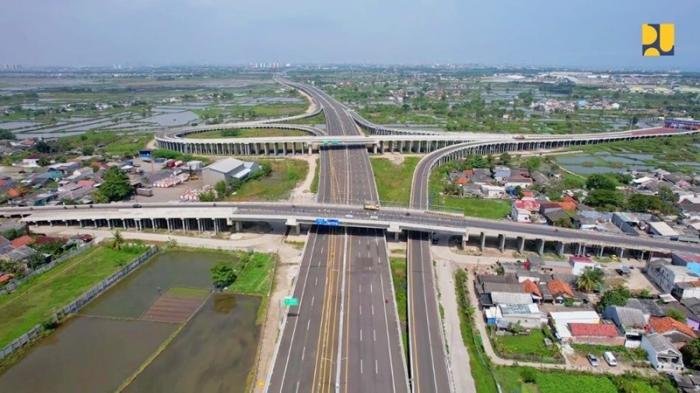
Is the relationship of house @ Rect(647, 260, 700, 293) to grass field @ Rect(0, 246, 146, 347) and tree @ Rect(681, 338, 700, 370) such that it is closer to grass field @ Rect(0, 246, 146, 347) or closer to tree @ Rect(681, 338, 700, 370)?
tree @ Rect(681, 338, 700, 370)

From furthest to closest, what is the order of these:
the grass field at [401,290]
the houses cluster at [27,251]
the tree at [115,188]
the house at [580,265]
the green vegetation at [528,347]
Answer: the tree at [115,188]
the house at [580,265]
the houses cluster at [27,251]
the grass field at [401,290]
the green vegetation at [528,347]

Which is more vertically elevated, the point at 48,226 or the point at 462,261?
the point at 48,226

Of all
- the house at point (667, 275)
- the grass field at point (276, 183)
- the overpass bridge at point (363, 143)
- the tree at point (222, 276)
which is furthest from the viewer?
the overpass bridge at point (363, 143)

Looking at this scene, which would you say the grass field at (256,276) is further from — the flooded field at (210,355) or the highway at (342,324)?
the highway at (342,324)

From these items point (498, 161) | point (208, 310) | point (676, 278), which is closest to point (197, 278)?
point (208, 310)

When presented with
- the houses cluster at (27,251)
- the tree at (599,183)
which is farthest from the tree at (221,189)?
the tree at (599,183)

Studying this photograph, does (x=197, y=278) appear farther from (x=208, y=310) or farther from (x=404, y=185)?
(x=404, y=185)
